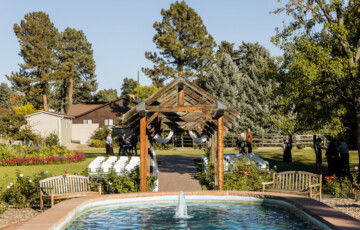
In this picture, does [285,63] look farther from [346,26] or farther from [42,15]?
[42,15]

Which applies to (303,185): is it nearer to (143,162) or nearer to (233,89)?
(143,162)

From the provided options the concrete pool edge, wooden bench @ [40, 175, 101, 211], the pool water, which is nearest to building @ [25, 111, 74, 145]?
wooden bench @ [40, 175, 101, 211]

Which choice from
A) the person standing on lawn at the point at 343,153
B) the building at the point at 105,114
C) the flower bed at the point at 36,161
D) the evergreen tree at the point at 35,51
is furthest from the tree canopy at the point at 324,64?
the evergreen tree at the point at 35,51

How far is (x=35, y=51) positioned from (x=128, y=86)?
51755 mm

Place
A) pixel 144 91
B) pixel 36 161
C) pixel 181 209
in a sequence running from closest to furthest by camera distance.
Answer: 1. pixel 181 209
2. pixel 36 161
3. pixel 144 91

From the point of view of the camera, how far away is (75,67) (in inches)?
2933

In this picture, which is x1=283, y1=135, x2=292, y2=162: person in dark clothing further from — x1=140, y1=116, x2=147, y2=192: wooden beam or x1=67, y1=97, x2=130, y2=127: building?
x1=67, y1=97, x2=130, y2=127: building

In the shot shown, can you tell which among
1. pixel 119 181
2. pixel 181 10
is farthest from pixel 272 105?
pixel 119 181

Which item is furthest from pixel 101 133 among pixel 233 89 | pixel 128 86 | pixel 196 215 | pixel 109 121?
pixel 128 86

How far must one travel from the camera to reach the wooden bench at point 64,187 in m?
11.0

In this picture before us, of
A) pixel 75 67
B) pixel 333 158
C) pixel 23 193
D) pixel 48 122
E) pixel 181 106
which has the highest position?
pixel 75 67

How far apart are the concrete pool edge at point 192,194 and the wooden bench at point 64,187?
1.79 feet

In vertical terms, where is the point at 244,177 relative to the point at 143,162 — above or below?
below

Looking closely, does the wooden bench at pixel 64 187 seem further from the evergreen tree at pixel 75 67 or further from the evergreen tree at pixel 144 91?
the evergreen tree at pixel 75 67
